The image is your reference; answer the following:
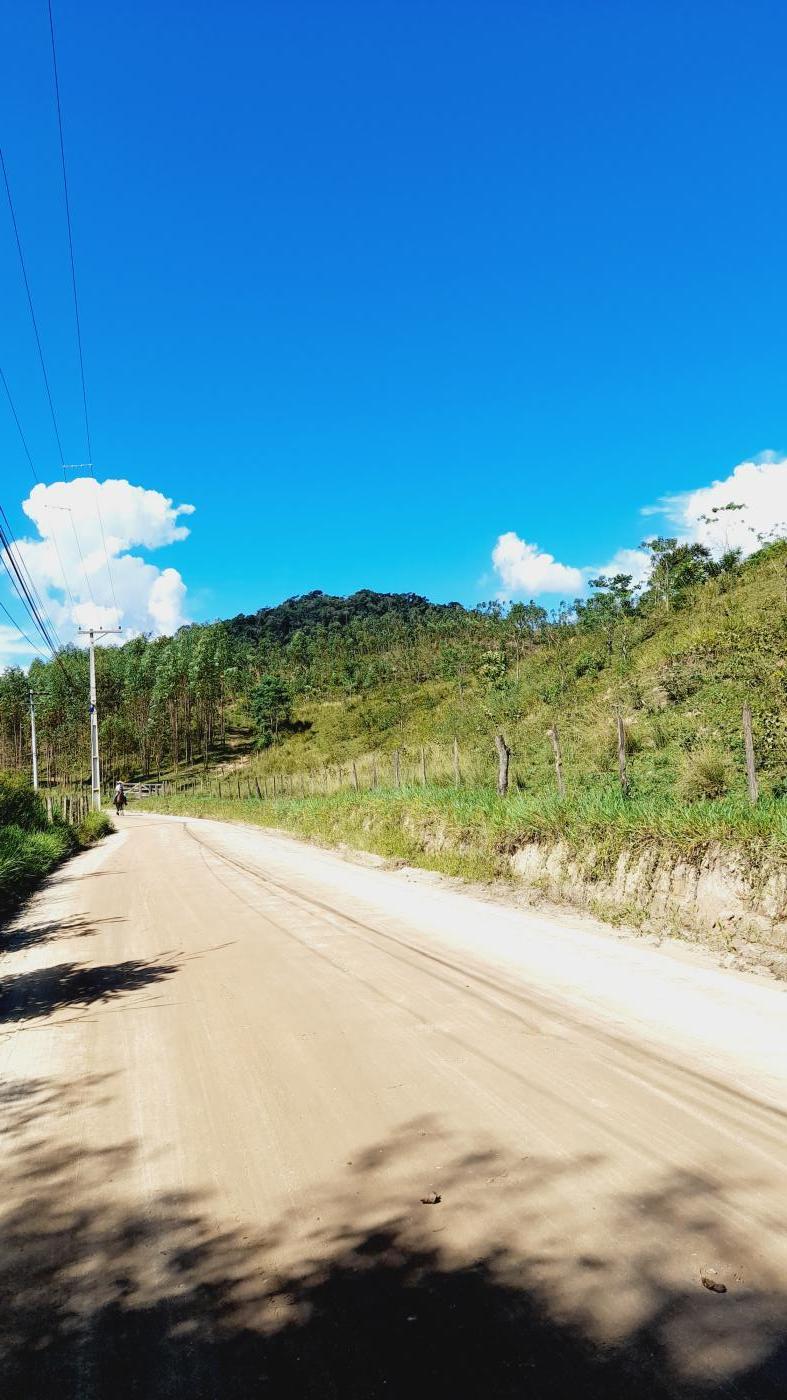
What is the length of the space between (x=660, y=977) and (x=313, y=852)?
11923 millimetres

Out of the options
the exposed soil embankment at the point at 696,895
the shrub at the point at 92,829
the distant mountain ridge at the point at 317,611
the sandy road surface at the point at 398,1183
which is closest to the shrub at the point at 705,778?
the exposed soil embankment at the point at 696,895

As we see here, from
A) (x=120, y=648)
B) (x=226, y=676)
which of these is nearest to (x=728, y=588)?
(x=226, y=676)

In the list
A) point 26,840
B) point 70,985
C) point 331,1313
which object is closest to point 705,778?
point 70,985

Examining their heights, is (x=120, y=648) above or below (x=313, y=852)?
above

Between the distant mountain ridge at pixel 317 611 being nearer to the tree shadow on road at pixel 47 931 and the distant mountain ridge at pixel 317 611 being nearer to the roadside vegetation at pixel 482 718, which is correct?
the roadside vegetation at pixel 482 718

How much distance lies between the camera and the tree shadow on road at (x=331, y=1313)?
2109mm

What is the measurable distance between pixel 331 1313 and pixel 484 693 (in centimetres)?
4176

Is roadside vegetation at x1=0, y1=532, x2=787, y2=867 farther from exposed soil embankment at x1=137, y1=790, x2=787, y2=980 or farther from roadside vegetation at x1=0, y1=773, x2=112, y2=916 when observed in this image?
roadside vegetation at x1=0, y1=773, x2=112, y2=916

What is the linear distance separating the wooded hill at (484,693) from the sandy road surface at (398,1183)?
21.2ft

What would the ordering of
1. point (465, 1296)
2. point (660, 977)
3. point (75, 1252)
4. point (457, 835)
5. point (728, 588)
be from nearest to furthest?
point (465, 1296)
point (75, 1252)
point (660, 977)
point (457, 835)
point (728, 588)

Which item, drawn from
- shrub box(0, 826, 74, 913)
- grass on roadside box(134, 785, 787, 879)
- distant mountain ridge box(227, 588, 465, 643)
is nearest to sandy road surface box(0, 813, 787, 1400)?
grass on roadside box(134, 785, 787, 879)

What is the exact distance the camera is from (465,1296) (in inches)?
94.5

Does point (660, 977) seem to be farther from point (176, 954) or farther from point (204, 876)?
point (204, 876)

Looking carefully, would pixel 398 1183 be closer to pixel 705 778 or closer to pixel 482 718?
pixel 705 778
